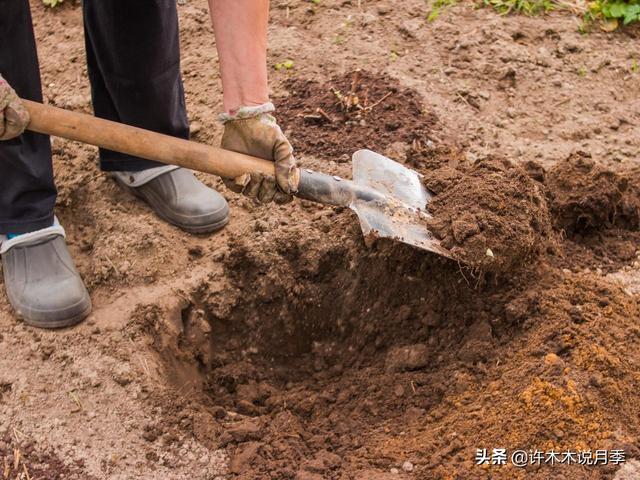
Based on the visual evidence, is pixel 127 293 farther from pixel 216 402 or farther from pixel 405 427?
pixel 405 427

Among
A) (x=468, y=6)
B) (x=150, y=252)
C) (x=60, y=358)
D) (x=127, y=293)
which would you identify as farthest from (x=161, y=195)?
(x=468, y=6)

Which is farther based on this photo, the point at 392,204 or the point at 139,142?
the point at 392,204

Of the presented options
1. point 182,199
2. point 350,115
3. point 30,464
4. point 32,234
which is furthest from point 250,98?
point 30,464

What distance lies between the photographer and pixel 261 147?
8.98 feet

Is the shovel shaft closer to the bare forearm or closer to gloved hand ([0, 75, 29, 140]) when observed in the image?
gloved hand ([0, 75, 29, 140])

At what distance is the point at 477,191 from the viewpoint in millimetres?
2904

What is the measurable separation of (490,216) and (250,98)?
0.93 meters

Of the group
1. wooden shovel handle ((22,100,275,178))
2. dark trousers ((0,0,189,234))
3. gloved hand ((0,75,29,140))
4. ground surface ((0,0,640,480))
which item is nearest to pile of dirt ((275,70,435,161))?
ground surface ((0,0,640,480))

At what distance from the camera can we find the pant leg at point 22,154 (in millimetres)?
2717

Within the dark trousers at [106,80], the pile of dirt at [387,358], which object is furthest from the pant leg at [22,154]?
the pile of dirt at [387,358]

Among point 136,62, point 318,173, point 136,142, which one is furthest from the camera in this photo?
point 136,62

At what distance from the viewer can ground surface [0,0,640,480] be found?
2.51 metres

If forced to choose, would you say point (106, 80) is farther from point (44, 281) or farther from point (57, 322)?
point (57, 322)

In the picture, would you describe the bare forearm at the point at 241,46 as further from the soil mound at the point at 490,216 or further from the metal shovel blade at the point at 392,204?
the soil mound at the point at 490,216
